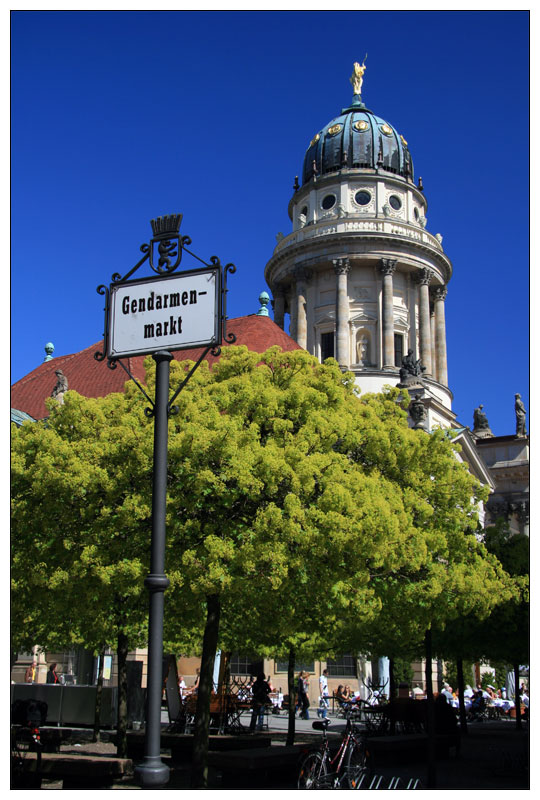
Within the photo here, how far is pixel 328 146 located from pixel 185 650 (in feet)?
173

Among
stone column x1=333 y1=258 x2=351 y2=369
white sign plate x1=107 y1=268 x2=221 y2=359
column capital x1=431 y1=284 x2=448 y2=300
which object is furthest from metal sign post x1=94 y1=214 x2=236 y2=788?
column capital x1=431 y1=284 x2=448 y2=300

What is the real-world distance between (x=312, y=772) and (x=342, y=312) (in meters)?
51.4

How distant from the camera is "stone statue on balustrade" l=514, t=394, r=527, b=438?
67875 mm

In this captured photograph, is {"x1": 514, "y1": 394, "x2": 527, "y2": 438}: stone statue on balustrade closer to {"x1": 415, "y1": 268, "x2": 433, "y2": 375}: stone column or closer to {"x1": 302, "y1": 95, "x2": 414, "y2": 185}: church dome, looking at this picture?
{"x1": 415, "y1": 268, "x2": 433, "y2": 375}: stone column

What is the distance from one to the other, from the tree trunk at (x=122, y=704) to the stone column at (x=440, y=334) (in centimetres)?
4932

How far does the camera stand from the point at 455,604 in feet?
61.0

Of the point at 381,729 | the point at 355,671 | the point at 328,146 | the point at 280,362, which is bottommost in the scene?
the point at 355,671

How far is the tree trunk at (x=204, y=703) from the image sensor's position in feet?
45.9

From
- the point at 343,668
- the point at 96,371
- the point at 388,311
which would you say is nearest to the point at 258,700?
the point at 343,668

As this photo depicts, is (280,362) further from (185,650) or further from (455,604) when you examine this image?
(185,650)

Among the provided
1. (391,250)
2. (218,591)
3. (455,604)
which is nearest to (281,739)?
(455,604)

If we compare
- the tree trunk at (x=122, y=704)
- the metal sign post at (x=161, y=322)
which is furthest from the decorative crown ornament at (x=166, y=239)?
the tree trunk at (x=122, y=704)

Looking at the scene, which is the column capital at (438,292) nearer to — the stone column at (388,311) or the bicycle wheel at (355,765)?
the stone column at (388,311)

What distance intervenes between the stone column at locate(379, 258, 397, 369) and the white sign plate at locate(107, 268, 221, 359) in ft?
179
